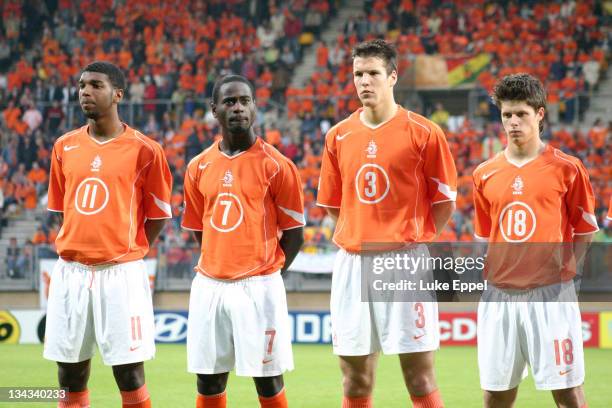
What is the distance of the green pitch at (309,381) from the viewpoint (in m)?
8.69

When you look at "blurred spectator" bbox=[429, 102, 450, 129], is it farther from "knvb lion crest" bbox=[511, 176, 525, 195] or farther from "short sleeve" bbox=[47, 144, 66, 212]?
"knvb lion crest" bbox=[511, 176, 525, 195]

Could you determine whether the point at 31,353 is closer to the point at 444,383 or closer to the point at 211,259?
the point at 444,383

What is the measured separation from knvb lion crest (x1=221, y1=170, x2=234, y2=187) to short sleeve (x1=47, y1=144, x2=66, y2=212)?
111 cm

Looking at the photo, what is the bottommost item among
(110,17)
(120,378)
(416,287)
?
(120,378)

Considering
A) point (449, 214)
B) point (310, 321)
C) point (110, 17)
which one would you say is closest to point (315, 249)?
point (310, 321)

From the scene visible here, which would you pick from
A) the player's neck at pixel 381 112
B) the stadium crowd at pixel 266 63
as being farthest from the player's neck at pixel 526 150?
the stadium crowd at pixel 266 63

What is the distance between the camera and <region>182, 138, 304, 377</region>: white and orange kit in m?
5.66

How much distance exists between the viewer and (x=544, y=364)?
17.0 feet

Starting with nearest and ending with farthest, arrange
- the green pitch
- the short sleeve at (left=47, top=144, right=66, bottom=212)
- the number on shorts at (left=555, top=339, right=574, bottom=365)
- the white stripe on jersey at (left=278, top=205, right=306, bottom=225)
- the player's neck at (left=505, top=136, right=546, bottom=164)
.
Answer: the number on shorts at (left=555, top=339, right=574, bottom=365), the player's neck at (left=505, top=136, right=546, bottom=164), the white stripe on jersey at (left=278, top=205, right=306, bottom=225), the short sleeve at (left=47, top=144, right=66, bottom=212), the green pitch

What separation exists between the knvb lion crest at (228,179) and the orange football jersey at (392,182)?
65cm

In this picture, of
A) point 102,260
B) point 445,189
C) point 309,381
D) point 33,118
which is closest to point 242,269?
point 102,260

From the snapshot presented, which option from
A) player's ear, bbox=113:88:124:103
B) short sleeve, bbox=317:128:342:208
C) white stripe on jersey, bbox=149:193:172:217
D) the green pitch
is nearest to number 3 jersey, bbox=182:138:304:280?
short sleeve, bbox=317:128:342:208

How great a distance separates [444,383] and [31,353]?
539cm

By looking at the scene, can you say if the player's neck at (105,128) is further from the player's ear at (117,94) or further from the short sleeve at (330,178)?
the short sleeve at (330,178)
